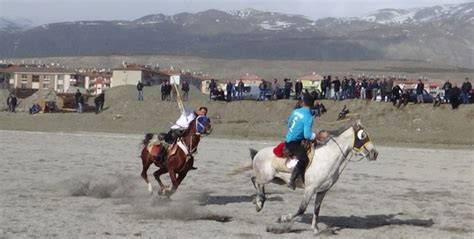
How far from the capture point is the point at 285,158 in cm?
1479

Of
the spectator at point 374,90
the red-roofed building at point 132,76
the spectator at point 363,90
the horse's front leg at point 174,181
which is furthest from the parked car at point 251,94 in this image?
the red-roofed building at point 132,76

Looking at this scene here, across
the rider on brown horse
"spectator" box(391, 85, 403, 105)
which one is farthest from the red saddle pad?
"spectator" box(391, 85, 403, 105)

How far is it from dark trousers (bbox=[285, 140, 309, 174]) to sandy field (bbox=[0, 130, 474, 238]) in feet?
3.56

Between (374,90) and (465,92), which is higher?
(465,92)

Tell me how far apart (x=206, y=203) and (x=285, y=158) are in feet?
10.7

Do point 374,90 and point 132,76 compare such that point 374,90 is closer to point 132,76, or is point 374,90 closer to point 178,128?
point 178,128

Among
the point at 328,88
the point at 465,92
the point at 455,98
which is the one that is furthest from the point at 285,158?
the point at 328,88

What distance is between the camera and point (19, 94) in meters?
86.1

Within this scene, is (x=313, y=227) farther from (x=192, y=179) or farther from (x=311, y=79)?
A: (x=311, y=79)

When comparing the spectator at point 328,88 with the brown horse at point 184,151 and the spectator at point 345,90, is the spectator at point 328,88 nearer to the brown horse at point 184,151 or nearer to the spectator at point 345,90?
the spectator at point 345,90

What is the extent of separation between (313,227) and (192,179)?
27.4 feet

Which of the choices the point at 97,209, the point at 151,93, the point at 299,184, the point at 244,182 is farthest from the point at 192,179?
the point at 151,93

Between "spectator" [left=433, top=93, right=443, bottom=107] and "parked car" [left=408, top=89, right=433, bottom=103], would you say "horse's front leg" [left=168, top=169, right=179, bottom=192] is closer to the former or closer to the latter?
"spectator" [left=433, top=93, right=443, bottom=107]

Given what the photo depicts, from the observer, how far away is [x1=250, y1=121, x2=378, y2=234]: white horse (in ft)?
46.5
